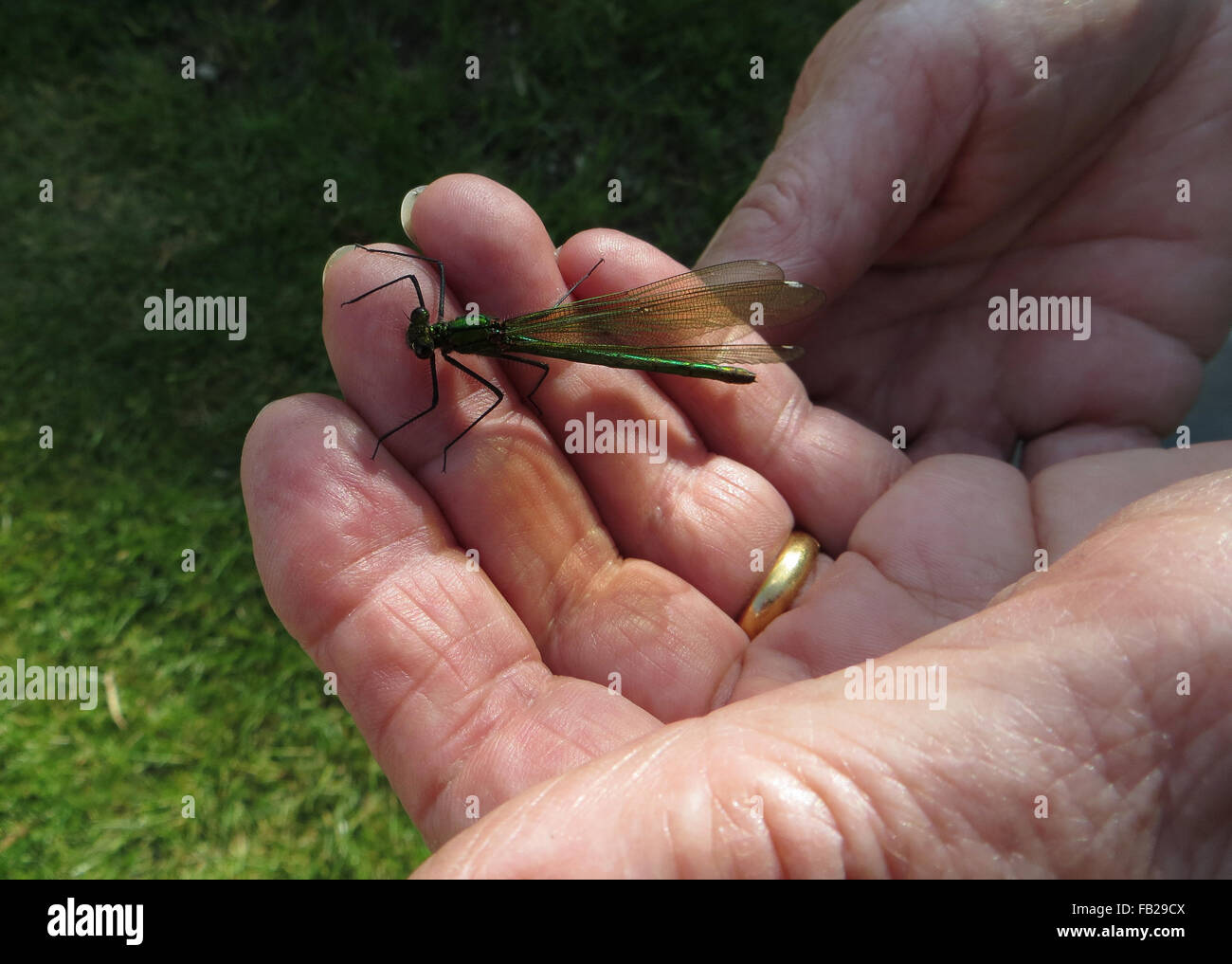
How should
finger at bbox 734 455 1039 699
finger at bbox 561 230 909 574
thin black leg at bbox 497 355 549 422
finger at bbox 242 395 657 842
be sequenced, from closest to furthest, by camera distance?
finger at bbox 242 395 657 842, finger at bbox 734 455 1039 699, finger at bbox 561 230 909 574, thin black leg at bbox 497 355 549 422

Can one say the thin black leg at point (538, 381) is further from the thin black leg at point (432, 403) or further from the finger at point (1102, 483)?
the finger at point (1102, 483)

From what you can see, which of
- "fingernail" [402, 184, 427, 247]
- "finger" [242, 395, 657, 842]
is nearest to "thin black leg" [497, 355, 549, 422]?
"fingernail" [402, 184, 427, 247]

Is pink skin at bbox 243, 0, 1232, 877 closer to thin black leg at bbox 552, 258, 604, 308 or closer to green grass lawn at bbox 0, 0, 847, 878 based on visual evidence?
thin black leg at bbox 552, 258, 604, 308

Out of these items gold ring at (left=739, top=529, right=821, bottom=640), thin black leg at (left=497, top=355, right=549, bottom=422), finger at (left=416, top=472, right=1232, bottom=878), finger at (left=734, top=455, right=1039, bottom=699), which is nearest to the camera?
finger at (left=416, top=472, right=1232, bottom=878)

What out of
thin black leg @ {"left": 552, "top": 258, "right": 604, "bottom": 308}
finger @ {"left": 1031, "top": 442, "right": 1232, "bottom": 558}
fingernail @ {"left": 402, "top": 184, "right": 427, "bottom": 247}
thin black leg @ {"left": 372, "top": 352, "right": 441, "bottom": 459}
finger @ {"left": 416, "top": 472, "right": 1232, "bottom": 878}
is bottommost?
finger @ {"left": 416, "top": 472, "right": 1232, "bottom": 878}

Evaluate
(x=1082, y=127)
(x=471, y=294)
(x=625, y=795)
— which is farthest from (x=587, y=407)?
(x=1082, y=127)

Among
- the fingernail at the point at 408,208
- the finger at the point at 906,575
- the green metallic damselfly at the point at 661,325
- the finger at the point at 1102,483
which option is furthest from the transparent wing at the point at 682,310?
the finger at the point at 1102,483

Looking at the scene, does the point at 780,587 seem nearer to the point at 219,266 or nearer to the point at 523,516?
the point at 523,516
